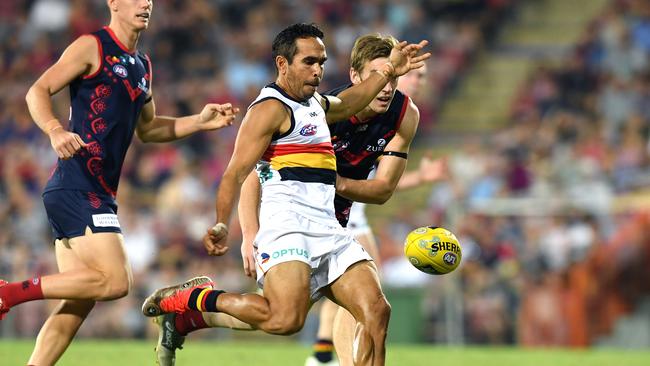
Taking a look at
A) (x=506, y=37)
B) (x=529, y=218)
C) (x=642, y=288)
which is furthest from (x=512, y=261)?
(x=506, y=37)

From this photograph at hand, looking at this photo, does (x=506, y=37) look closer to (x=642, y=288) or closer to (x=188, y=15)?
(x=188, y=15)

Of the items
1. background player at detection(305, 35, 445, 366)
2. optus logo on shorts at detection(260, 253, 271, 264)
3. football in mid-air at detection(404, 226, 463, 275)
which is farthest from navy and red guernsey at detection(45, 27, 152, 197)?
football in mid-air at detection(404, 226, 463, 275)

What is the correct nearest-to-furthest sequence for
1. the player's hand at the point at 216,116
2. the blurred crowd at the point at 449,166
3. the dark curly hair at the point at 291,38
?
the dark curly hair at the point at 291,38
the player's hand at the point at 216,116
the blurred crowd at the point at 449,166

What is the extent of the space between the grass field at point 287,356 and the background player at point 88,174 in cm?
339

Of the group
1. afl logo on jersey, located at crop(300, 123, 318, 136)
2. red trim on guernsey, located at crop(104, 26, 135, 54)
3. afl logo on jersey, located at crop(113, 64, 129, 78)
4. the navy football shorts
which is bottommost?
the navy football shorts

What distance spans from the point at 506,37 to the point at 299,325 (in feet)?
50.4

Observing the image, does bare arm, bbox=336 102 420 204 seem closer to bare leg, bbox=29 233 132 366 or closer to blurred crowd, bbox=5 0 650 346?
bare leg, bbox=29 233 132 366

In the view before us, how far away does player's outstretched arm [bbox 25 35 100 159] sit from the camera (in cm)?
661

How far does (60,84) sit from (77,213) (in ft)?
2.58

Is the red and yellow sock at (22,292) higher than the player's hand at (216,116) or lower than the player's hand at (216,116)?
lower

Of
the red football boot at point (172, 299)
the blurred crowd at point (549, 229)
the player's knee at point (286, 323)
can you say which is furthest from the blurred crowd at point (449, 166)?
the player's knee at point (286, 323)

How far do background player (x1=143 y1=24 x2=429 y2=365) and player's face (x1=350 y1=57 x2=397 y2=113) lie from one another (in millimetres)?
637

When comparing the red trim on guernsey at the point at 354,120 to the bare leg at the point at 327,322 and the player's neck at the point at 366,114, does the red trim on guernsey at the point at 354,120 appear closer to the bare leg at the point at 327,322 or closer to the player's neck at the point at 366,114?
the player's neck at the point at 366,114

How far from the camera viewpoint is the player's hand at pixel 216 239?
6.32 metres
